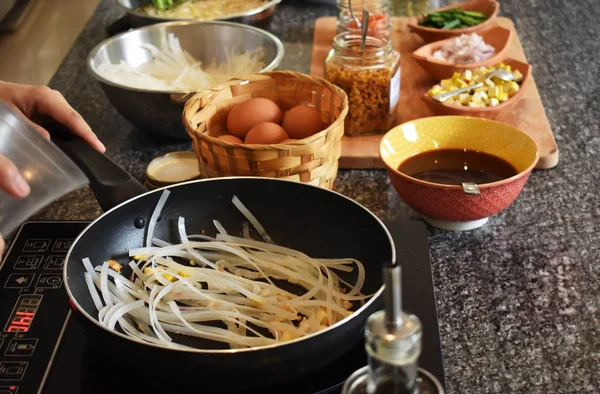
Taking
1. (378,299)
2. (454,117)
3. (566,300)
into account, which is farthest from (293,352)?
(454,117)

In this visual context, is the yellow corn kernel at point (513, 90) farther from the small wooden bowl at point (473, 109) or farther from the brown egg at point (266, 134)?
the brown egg at point (266, 134)

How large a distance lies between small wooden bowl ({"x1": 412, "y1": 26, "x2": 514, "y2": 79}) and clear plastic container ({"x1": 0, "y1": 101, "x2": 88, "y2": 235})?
3.28 ft

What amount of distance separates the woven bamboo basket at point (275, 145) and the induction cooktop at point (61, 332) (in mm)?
143

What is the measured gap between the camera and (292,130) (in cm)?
111

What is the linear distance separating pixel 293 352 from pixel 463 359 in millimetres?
278

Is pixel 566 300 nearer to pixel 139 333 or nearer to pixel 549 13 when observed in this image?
pixel 139 333

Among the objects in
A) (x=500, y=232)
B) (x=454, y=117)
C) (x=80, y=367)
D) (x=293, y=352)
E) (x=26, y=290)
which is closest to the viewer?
(x=293, y=352)

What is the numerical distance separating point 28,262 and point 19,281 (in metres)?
0.04

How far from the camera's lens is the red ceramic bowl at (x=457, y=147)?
1018 mm

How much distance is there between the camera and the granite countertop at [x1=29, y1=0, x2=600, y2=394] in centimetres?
84

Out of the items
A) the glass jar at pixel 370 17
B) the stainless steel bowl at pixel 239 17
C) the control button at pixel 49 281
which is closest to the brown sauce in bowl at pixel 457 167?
the glass jar at pixel 370 17

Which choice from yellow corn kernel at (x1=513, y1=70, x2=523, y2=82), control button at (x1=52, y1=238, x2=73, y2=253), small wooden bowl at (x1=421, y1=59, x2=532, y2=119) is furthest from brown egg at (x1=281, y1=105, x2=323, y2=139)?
yellow corn kernel at (x1=513, y1=70, x2=523, y2=82)

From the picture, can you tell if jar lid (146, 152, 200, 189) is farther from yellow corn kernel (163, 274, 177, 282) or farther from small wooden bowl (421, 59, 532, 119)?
small wooden bowl (421, 59, 532, 119)

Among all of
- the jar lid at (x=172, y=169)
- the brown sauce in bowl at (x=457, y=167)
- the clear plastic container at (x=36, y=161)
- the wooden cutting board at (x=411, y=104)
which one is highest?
the clear plastic container at (x=36, y=161)
